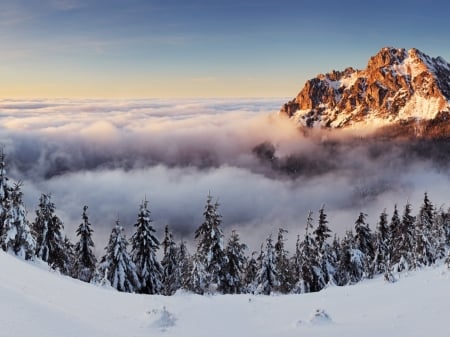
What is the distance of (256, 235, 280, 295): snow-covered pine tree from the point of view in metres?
39.2

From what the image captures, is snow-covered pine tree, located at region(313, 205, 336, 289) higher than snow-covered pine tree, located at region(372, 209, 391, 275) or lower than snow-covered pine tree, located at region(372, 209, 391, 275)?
higher

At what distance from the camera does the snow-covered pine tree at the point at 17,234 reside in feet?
85.1

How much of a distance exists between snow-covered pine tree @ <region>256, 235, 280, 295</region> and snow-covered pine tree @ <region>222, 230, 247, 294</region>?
2.32 m

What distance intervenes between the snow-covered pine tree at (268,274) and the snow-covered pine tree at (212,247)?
5.32 meters

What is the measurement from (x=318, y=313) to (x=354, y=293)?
573 cm

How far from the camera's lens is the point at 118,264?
34594 mm

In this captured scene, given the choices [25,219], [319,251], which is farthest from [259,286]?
[25,219]

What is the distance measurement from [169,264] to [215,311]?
31199 mm

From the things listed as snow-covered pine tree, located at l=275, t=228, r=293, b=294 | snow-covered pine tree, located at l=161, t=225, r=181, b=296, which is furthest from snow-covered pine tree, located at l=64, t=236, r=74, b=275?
snow-covered pine tree, located at l=275, t=228, r=293, b=294

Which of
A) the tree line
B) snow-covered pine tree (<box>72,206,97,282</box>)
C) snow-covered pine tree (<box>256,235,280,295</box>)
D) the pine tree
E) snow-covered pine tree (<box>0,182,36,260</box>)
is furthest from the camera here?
the pine tree

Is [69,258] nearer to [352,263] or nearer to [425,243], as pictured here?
[352,263]

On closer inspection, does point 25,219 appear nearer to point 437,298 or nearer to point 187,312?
point 187,312

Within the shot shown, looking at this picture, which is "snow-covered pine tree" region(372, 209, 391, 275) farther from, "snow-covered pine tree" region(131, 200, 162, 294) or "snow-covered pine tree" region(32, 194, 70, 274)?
"snow-covered pine tree" region(32, 194, 70, 274)

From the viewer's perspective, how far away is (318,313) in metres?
15.5
